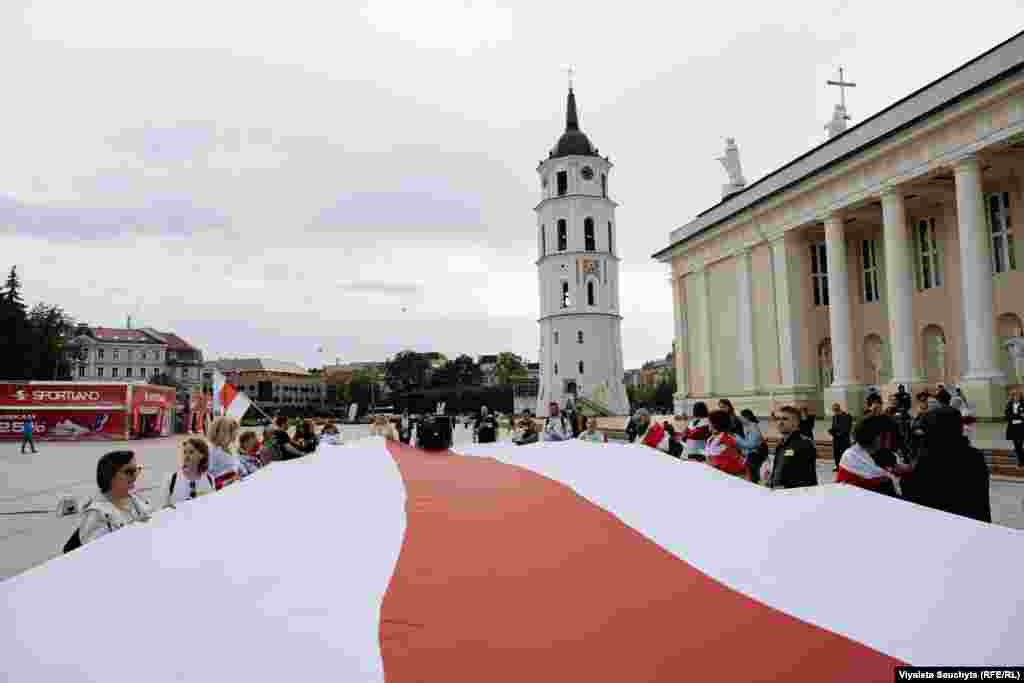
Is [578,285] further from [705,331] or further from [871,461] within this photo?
[871,461]

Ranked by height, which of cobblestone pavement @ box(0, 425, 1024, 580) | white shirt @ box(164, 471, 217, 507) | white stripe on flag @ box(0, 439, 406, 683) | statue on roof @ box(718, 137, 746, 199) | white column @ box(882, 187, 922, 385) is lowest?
cobblestone pavement @ box(0, 425, 1024, 580)

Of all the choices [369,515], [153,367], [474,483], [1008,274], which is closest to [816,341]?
[1008,274]

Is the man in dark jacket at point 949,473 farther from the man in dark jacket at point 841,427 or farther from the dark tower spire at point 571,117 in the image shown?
the dark tower spire at point 571,117

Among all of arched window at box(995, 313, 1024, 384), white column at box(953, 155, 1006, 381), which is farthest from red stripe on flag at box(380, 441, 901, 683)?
arched window at box(995, 313, 1024, 384)

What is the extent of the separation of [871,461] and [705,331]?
29.3 metres

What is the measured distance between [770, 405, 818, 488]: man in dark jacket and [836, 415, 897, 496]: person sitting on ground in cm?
90

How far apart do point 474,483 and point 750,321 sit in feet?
81.2

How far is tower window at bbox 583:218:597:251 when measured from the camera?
62875mm

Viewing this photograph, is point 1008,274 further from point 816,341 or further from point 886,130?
point 816,341

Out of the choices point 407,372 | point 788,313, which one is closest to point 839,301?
point 788,313

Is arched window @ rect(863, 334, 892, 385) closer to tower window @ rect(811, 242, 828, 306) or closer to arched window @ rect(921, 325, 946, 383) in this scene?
arched window @ rect(921, 325, 946, 383)

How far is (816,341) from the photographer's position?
2822 centimetres

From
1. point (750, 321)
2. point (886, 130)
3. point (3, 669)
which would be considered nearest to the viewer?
point (3, 669)

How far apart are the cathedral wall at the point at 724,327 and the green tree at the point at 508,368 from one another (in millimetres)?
74104
